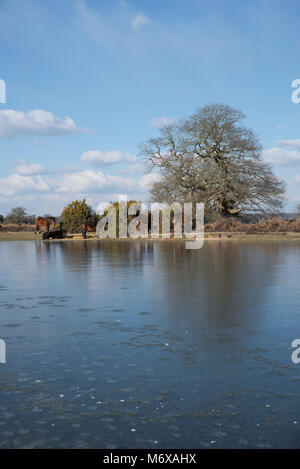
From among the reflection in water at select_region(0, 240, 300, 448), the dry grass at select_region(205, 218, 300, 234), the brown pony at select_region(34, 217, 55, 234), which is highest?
the brown pony at select_region(34, 217, 55, 234)

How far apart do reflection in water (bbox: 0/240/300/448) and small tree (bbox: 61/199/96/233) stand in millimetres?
32021

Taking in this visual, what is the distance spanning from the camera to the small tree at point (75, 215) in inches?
1641

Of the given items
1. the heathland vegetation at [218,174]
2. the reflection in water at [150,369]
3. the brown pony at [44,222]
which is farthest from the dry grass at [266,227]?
the reflection in water at [150,369]

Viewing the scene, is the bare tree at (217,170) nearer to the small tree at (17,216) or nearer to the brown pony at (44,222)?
the brown pony at (44,222)

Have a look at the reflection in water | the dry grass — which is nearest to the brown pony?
the dry grass

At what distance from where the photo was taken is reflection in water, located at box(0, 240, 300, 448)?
3.43 meters

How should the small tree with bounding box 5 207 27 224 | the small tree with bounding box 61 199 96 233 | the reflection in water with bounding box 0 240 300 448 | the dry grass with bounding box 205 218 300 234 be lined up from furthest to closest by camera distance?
the small tree with bounding box 5 207 27 224 < the small tree with bounding box 61 199 96 233 < the dry grass with bounding box 205 218 300 234 < the reflection in water with bounding box 0 240 300 448

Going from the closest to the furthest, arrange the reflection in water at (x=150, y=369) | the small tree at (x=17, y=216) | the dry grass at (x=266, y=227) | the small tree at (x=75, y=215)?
1. the reflection in water at (x=150, y=369)
2. the dry grass at (x=266, y=227)
3. the small tree at (x=75, y=215)
4. the small tree at (x=17, y=216)

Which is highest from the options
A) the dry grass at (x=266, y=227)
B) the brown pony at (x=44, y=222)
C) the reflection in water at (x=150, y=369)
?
the brown pony at (x=44, y=222)

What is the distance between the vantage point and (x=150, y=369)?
15.4 ft

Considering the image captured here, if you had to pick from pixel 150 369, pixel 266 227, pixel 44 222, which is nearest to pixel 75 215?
pixel 44 222

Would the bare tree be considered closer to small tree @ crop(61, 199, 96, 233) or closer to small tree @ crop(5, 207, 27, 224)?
small tree @ crop(61, 199, 96, 233)

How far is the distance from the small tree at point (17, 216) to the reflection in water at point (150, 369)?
2159 inches

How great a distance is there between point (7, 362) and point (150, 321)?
2445 mm
